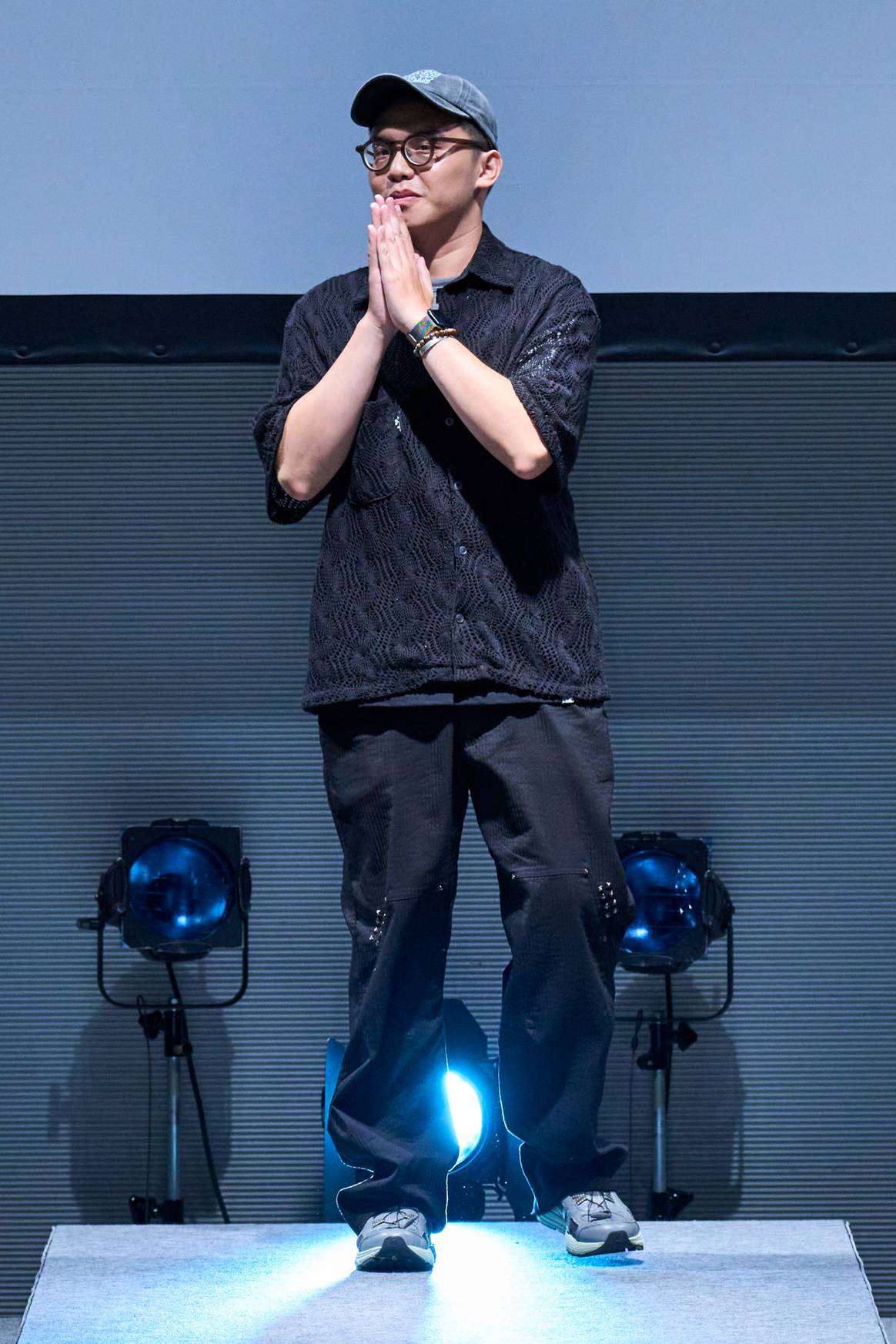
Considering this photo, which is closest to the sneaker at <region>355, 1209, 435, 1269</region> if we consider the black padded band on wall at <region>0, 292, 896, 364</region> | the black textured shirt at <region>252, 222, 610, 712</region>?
the black textured shirt at <region>252, 222, 610, 712</region>

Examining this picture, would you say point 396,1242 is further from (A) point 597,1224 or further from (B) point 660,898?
(B) point 660,898

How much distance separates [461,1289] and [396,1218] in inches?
4.2

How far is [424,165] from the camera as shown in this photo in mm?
1679

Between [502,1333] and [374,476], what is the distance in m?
0.95

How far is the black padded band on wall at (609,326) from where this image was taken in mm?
2592

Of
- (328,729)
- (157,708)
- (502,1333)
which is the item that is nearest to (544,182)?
(328,729)

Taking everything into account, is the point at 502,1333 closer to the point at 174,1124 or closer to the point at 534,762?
the point at 534,762

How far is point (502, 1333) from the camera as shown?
151 cm

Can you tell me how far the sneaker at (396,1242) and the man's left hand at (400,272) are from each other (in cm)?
101

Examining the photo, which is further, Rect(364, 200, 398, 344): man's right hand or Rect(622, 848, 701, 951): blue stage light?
Rect(622, 848, 701, 951): blue stage light

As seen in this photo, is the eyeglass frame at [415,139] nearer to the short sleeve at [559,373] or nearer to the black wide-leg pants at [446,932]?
the short sleeve at [559,373]

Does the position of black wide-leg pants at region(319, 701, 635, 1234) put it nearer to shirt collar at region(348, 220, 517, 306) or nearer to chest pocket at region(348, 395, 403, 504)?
chest pocket at region(348, 395, 403, 504)

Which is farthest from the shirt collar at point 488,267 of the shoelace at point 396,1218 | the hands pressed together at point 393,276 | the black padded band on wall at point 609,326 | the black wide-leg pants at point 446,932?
the shoelace at point 396,1218

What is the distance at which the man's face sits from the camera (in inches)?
66.2
